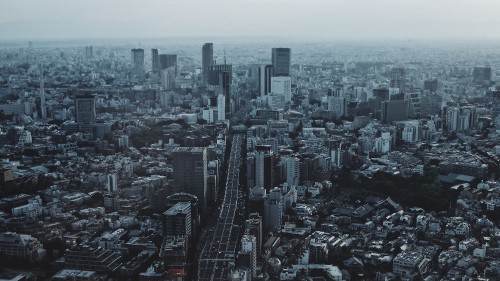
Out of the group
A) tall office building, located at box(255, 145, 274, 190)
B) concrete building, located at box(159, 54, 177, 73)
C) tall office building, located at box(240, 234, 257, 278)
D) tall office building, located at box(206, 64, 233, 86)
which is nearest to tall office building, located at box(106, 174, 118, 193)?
tall office building, located at box(255, 145, 274, 190)

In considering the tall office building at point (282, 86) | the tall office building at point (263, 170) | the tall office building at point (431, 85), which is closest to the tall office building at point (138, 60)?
the tall office building at point (282, 86)

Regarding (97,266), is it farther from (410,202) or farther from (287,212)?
(410,202)

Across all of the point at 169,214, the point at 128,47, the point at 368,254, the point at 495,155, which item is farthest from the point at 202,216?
the point at 128,47

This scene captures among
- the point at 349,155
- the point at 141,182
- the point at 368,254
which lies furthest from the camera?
the point at 349,155

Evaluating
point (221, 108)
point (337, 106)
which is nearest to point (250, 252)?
point (221, 108)

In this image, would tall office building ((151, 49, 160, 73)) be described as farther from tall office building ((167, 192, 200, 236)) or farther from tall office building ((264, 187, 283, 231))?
tall office building ((264, 187, 283, 231))

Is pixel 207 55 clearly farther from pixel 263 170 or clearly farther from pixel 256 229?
pixel 256 229

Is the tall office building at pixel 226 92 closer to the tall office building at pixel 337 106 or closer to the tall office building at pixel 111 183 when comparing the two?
the tall office building at pixel 337 106
